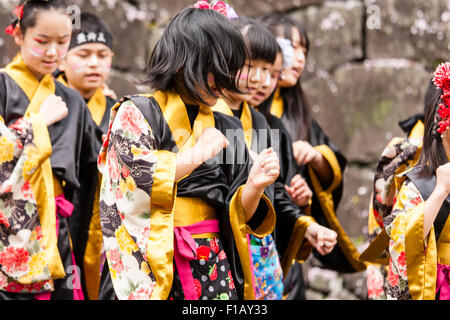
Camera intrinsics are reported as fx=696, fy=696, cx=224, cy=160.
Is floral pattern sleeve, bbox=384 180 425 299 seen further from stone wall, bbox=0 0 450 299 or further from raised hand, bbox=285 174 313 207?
stone wall, bbox=0 0 450 299

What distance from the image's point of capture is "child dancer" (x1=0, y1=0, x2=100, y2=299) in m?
3.30

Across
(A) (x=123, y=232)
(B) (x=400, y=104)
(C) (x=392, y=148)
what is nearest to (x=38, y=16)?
(A) (x=123, y=232)

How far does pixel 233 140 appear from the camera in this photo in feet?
9.80

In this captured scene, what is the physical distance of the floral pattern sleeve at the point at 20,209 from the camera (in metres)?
3.29

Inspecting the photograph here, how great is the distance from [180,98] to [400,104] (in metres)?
3.22

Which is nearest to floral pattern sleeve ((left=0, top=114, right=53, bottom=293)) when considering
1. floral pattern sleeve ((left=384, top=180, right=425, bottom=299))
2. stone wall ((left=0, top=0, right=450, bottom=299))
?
floral pattern sleeve ((left=384, top=180, right=425, bottom=299))

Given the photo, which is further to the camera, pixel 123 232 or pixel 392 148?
pixel 392 148

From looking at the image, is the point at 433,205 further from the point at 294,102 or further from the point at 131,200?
the point at 294,102

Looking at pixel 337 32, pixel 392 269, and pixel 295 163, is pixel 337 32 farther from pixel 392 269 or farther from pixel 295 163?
pixel 392 269

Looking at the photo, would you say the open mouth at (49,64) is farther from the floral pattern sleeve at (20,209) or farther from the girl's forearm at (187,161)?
the girl's forearm at (187,161)

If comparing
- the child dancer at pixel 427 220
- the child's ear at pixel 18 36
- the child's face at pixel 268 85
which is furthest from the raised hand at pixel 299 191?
the child's ear at pixel 18 36

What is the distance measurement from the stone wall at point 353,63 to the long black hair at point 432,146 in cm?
259

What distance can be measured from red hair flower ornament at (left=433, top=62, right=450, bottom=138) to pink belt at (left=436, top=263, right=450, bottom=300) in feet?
1.89

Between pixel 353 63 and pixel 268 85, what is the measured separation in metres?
2.06
